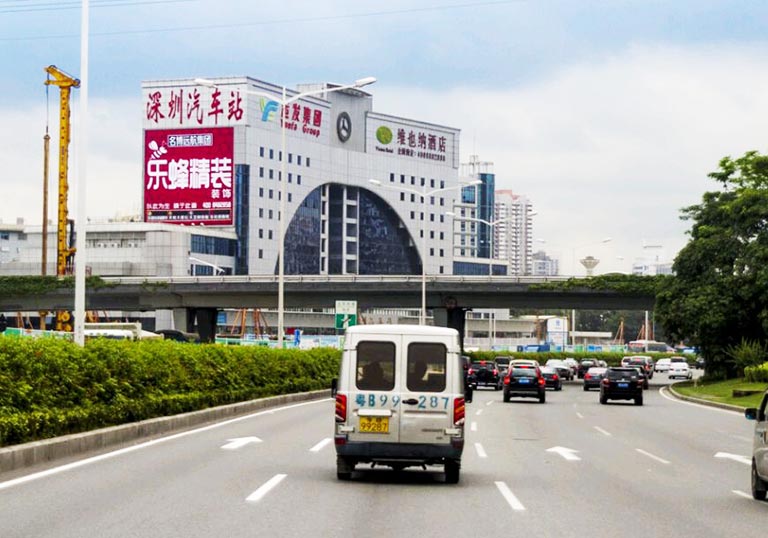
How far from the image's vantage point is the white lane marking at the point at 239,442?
22.4 meters

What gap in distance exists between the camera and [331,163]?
529ft

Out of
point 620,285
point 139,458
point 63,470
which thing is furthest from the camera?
point 620,285

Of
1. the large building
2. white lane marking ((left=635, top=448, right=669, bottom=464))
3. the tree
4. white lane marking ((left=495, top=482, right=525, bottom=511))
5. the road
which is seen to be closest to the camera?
the road

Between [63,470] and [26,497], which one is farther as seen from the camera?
A: [63,470]

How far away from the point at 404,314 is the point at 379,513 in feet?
549

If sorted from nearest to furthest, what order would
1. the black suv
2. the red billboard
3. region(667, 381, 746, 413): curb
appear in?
1. region(667, 381, 746, 413): curb
2. the black suv
3. the red billboard

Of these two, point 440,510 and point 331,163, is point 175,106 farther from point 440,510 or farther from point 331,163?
point 440,510

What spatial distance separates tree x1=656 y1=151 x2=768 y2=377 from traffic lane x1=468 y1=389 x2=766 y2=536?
4002cm

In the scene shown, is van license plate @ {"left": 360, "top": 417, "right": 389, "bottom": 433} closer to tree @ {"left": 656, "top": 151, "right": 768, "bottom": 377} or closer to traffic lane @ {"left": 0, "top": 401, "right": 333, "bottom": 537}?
traffic lane @ {"left": 0, "top": 401, "right": 333, "bottom": 537}

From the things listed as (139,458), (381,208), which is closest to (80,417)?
(139,458)

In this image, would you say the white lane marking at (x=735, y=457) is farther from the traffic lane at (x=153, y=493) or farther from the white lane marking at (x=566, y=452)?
the traffic lane at (x=153, y=493)

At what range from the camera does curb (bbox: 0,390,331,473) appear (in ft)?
54.4

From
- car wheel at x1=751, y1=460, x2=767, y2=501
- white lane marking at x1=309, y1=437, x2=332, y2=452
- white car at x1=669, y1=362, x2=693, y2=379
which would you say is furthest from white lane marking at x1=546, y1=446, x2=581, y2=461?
white car at x1=669, y1=362, x2=693, y2=379

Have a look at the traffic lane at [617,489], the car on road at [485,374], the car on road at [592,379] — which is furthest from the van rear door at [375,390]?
the car on road at [592,379]
